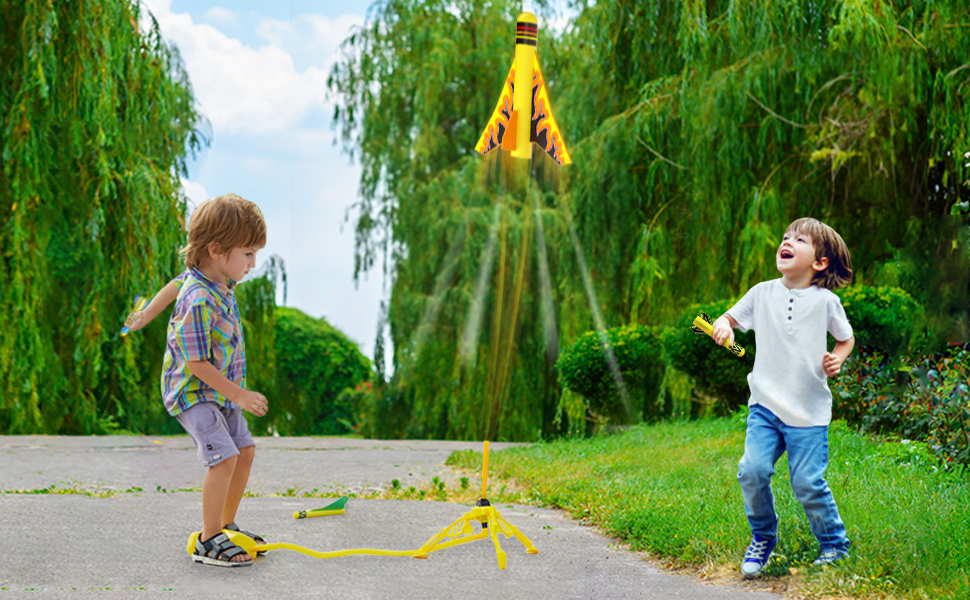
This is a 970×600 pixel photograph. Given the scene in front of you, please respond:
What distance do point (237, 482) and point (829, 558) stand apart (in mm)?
2685

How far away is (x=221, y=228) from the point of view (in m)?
3.99

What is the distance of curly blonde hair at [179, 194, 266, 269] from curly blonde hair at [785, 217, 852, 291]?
2.46 metres

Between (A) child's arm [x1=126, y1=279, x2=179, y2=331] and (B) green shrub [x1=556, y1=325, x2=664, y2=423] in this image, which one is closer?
(A) child's arm [x1=126, y1=279, x2=179, y2=331]

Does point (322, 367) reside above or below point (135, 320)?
below

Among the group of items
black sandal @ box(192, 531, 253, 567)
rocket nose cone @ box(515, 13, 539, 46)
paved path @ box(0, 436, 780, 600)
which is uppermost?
rocket nose cone @ box(515, 13, 539, 46)

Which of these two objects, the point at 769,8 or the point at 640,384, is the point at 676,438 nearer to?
the point at 640,384

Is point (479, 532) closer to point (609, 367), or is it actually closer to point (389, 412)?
point (609, 367)

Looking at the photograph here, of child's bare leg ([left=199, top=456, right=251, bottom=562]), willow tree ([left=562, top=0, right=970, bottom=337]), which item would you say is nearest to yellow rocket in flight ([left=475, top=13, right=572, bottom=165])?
child's bare leg ([left=199, top=456, right=251, bottom=562])

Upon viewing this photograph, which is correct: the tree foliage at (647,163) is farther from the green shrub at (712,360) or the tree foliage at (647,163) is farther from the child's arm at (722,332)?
the child's arm at (722,332)

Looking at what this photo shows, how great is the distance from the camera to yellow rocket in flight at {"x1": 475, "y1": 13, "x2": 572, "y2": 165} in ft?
14.8

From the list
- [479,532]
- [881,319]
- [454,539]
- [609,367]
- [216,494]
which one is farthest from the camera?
[609,367]

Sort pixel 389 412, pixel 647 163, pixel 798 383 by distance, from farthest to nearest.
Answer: pixel 389 412 → pixel 647 163 → pixel 798 383

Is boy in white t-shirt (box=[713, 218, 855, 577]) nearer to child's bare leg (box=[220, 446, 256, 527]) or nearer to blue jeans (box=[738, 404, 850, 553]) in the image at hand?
blue jeans (box=[738, 404, 850, 553])

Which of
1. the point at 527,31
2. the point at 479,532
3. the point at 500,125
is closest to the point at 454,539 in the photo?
the point at 479,532
